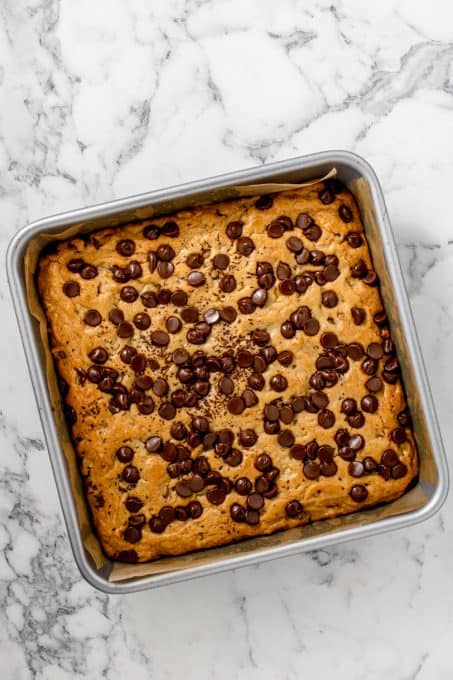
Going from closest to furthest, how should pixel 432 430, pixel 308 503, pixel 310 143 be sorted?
pixel 432 430
pixel 308 503
pixel 310 143

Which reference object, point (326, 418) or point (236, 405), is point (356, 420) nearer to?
Result: point (326, 418)

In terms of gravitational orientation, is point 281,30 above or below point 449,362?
above

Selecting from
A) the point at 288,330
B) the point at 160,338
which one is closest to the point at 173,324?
the point at 160,338

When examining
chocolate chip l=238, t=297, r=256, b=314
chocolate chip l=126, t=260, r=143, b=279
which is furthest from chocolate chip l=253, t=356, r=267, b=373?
chocolate chip l=126, t=260, r=143, b=279

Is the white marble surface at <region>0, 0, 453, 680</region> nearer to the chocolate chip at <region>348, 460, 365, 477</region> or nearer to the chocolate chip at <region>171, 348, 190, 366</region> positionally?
the chocolate chip at <region>348, 460, 365, 477</region>

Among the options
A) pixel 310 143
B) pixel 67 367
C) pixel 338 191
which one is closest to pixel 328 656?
pixel 67 367

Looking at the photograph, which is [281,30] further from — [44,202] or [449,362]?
[449,362]
